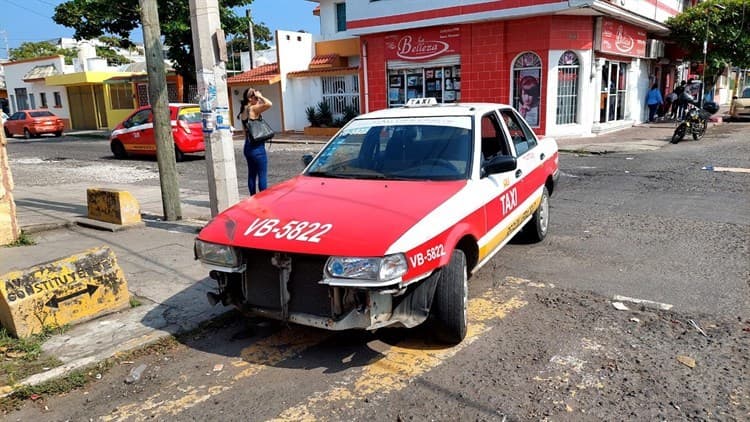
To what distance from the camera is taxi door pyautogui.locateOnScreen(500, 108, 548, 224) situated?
18.0ft

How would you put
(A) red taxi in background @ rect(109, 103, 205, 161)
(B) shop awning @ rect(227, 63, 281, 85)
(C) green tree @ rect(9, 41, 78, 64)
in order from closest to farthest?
(A) red taxi in background @ rect(109, 103, 205, 161) < (B) shop awning @ rect(227, 63, 281, 85) < (C) green tree @ rect(9, 41, 78, 64)

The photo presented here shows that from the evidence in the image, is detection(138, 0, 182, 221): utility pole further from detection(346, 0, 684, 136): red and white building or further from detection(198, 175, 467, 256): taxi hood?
detection(346, 0, 684, 136): red and white building

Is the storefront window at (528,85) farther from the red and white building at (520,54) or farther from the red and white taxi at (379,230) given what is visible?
the red and white taxi at (379,230)

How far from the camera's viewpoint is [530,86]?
61.7 ft

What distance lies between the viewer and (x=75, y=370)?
3883 millimetres

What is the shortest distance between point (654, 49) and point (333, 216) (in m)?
24.4

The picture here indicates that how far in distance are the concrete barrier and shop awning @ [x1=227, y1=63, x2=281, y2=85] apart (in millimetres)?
18341

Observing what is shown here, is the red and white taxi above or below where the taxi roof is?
below

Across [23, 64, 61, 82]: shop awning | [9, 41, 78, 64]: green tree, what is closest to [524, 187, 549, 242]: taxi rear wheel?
[23, 64, 61, 82]: shop awning

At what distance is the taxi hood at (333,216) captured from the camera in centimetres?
358

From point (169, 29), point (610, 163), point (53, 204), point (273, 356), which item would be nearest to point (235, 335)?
point (273, 356)

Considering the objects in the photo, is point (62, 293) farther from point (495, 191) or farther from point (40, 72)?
point (40, 72)

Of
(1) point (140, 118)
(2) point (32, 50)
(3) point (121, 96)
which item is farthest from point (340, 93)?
(2) point (32, 50)

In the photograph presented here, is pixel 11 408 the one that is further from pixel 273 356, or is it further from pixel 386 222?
pixel 386 222
